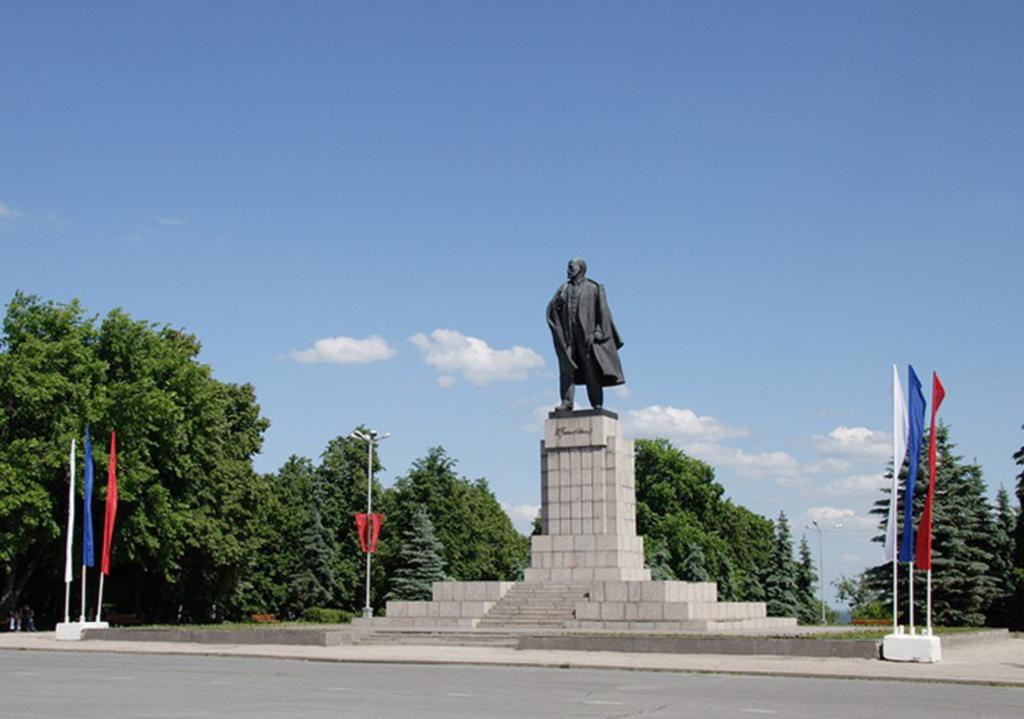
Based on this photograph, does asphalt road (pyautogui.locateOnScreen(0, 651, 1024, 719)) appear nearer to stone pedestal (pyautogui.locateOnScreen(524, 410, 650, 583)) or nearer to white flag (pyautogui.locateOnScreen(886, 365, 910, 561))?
white flag (pyautogui.locateOnScreen(886, 365, 910, 561))

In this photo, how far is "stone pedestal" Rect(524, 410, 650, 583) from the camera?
32.6m

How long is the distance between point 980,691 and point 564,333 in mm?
20044

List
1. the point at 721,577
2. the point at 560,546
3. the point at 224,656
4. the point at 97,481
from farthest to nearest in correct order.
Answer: the point at 721,577 → the point at 97,481 → the point at 560,546 → the point at 224,656

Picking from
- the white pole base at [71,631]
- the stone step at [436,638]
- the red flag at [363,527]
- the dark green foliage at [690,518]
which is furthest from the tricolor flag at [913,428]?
the dark green foliage at [690,518]

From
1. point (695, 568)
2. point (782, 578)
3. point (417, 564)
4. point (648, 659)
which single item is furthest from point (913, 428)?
point (695, 568)

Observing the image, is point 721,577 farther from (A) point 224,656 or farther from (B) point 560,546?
(A) point 224,656

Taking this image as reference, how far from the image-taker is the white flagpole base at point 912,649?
2027cm

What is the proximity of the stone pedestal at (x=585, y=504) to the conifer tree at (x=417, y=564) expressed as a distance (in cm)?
2340

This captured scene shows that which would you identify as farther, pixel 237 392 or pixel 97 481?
pixel 237 392

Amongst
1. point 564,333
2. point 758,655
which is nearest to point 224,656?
point 758,655

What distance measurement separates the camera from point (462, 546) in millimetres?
68688

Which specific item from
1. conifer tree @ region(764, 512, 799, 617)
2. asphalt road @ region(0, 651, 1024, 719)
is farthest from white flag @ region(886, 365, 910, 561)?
conifer tree @ region(764, 512, 799, 617)

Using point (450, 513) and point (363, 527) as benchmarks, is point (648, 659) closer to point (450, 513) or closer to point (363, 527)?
point (363, 527)

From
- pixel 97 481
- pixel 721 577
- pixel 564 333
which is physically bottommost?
pixel 721 577
